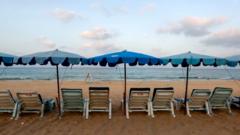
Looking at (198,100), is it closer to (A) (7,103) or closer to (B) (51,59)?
(B) (51,59)

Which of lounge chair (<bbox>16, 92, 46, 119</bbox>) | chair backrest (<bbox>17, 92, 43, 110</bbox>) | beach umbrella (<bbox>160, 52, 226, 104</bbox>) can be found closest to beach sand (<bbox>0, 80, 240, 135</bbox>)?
lounge chair (<bbox>16, 92, 46, 119</bbox>)

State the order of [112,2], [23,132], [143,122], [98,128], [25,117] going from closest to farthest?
[23,132] → [98,128] → [143,122] → [25,117] → [112,2]

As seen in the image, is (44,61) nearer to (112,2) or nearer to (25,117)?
(25,117)

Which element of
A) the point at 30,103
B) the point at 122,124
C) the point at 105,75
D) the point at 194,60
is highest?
the point at 194,60

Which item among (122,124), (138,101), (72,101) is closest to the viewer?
(122,124)

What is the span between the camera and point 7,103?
6730 mm

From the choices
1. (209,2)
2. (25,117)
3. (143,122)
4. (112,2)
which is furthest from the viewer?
(112,2)

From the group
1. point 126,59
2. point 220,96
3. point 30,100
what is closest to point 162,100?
point 126,59

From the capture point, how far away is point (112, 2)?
12180mm

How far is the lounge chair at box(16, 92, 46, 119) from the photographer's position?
21.7 feet

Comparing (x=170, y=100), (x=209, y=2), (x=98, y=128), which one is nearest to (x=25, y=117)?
(x=98, y=128)

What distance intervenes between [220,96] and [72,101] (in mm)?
4128

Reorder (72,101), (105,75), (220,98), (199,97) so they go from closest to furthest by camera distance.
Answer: (72,101) < (199,97) < (220,98) < (105,75)

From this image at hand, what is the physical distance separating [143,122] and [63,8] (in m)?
7.98
